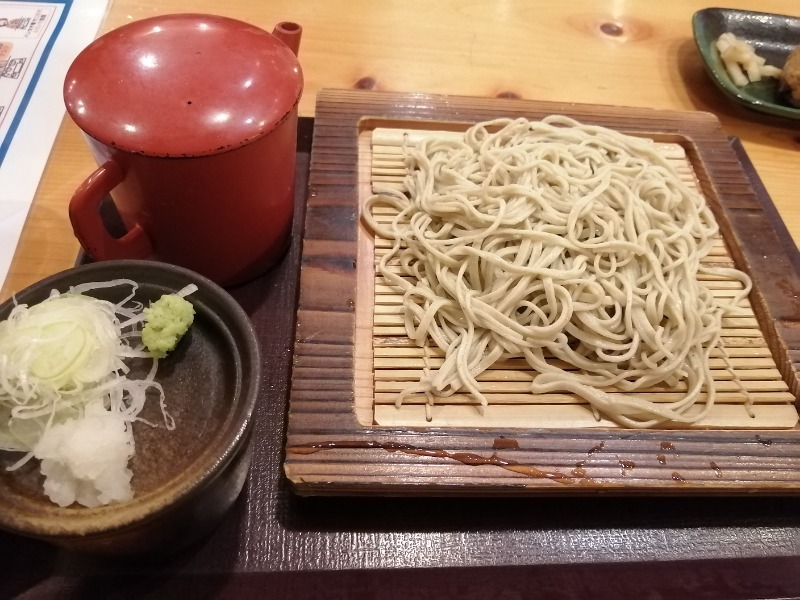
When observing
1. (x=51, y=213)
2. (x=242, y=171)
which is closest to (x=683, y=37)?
(x=242, y=171)

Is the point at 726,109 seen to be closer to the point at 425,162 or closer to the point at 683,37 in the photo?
the point at 683,37

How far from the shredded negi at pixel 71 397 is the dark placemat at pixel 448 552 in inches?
8.0

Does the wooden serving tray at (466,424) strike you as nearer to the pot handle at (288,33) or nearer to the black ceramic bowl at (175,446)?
the black ceramic bowl at (175,446)

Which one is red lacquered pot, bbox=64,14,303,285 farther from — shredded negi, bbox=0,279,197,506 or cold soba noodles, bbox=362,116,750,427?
cold soba noodles, bbox=362,116,750,427

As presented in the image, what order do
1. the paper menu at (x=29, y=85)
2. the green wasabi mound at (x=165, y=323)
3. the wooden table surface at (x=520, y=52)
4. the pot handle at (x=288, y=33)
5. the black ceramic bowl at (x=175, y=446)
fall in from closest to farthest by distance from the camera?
1. the black ceramic bowl at (x=175, y=446)
2. the green wasabi mound at (x=165, y=323)
3. the pot handle at (x=288, y=33)
4. the paper menu at (x=29, y=85)
5. the wooden table surface at (x=520, y=52)

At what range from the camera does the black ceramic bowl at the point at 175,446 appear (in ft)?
2.19

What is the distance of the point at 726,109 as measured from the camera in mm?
1765

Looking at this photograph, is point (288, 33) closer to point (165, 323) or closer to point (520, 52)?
point (165, 323)

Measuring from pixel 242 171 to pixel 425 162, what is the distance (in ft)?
1.68

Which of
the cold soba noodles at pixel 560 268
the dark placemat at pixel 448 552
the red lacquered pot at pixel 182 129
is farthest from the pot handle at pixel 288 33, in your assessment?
the dark placemat at pixel 448 552

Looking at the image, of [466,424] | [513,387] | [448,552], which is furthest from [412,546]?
[513,387]

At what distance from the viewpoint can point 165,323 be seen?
0.84m

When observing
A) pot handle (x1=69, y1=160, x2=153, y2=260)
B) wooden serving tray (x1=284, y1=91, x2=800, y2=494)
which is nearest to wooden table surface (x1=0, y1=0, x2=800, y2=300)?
wooden serving tray (x1=284, y1=91, x2=800, y2=494)

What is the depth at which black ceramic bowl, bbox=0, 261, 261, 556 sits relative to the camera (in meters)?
0.67
